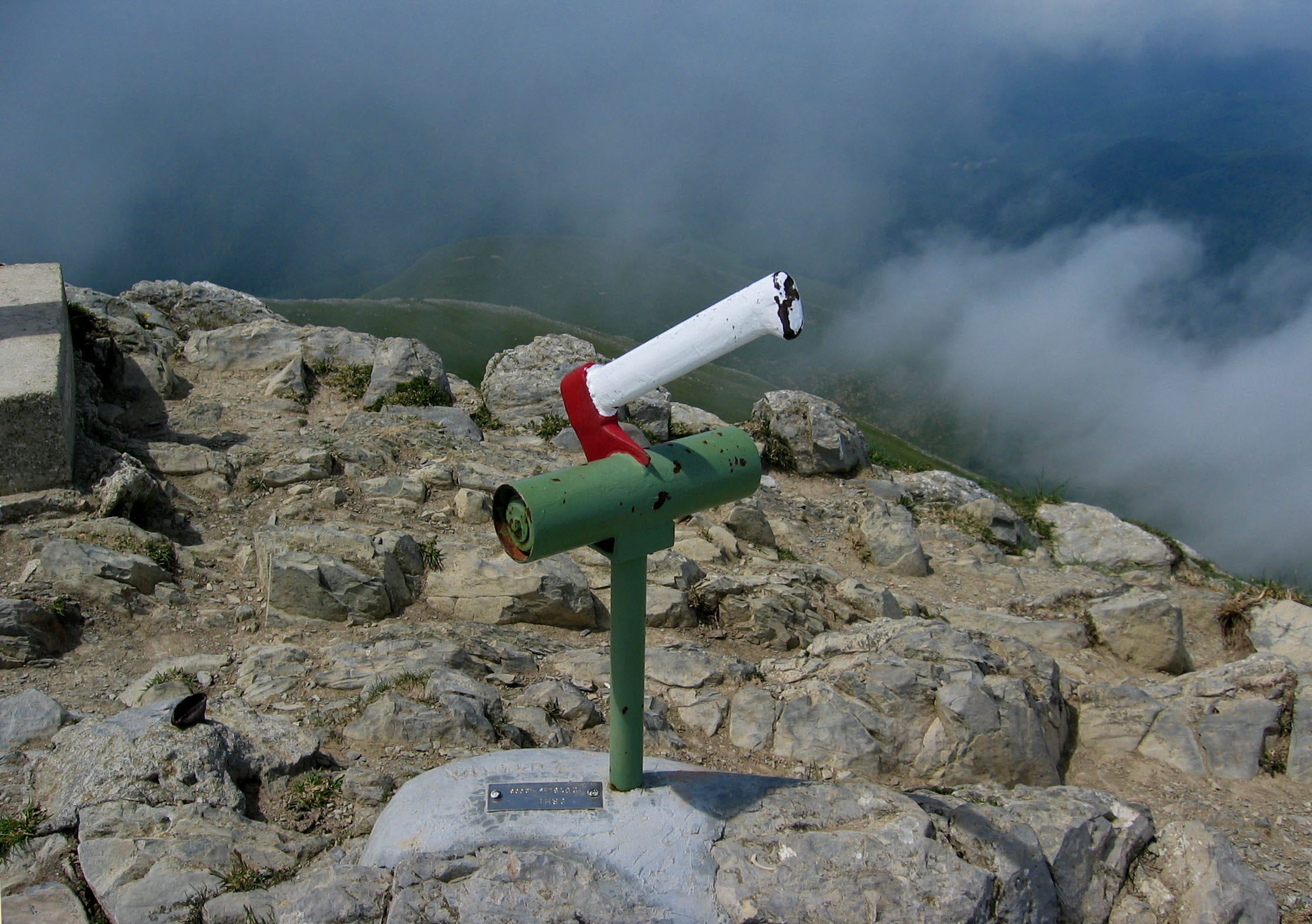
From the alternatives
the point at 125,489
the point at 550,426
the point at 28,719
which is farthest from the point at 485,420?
the point at 28,719

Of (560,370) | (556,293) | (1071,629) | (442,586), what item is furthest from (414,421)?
(556,293)

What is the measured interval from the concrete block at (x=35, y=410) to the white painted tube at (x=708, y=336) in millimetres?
7836

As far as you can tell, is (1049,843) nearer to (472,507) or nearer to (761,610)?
(761,610)

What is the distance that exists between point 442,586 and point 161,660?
8.73ft

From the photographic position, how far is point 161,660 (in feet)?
27.1

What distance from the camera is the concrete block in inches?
380

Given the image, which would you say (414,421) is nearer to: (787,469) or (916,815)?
(787,469)

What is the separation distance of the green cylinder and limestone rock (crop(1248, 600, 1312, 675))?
31.6 feet

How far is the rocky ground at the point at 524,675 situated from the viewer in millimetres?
4996

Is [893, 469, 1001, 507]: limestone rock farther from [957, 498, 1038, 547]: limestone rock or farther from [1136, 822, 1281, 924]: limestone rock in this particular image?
[1136, 822, 1281, 924]: limestone rock

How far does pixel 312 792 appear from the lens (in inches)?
235

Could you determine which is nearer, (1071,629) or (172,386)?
(1071,629)

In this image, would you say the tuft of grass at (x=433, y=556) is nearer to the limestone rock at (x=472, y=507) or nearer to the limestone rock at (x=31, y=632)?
the limestone rock at (x=472, y=507)

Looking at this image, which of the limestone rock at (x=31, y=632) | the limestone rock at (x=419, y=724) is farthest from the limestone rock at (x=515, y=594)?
the limestone rock at (x=31, y=632)
